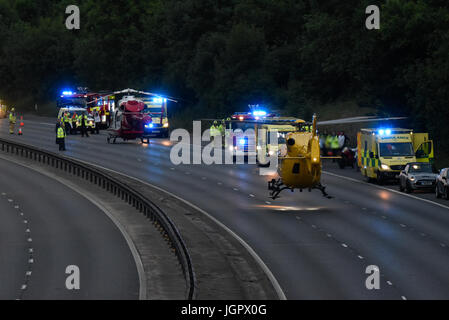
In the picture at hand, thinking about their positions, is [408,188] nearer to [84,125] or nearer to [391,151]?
[391,151]

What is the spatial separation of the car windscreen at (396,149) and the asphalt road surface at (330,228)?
193 cm

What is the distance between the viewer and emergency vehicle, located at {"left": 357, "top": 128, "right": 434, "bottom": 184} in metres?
51.2

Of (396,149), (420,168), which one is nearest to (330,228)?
(420,168)

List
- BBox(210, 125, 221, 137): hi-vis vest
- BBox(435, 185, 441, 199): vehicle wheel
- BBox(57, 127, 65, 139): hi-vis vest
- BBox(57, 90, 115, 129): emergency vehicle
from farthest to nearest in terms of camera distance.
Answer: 1. BBox(57, 90, 115, 129): emergency vehicle
2. BBox(210, 125, 221, 137): hi-vis vest
3. BBox(57, 127, 65, 139): hi-vis vest
4. BBox(435, 185, 441, 199): vehicle wheel

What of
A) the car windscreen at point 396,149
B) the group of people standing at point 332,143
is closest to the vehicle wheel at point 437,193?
the car windscreen at point 396,149

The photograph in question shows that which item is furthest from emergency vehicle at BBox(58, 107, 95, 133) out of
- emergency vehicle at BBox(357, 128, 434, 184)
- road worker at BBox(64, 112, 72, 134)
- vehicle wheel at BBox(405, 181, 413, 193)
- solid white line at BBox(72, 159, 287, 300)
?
vehicle wheel at BBox(405, 181, 413, 193)

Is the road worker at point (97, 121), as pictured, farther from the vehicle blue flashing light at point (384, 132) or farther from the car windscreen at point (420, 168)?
the car windscreen at point (420, 168)

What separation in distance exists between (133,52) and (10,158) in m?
65.9

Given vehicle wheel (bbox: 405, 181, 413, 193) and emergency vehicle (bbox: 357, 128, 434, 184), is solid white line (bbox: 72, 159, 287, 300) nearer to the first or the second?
vehicle wheel (bbox: 405, 181, 413, 193)

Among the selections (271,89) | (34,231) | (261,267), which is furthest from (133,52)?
(261,267)

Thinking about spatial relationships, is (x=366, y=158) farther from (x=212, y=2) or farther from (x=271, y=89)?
(x=212, y=2)

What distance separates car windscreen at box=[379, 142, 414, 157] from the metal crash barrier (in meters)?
12.8
